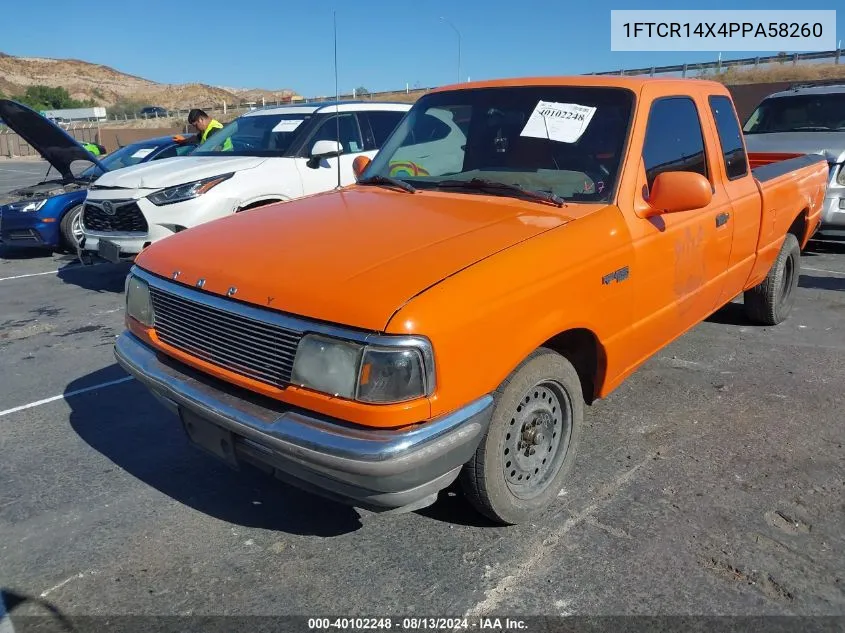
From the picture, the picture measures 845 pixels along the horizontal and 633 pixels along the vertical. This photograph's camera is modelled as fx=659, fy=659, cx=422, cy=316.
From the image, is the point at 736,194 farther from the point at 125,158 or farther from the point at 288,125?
the point at 125,158

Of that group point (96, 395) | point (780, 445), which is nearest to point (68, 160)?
point (96, 395)

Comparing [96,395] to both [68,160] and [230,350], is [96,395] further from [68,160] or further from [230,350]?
[68,160]

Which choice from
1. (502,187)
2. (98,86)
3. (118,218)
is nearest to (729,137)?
(502,187)

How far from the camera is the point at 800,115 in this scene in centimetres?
918

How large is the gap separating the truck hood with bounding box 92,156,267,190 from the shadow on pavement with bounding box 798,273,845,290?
5839 mm

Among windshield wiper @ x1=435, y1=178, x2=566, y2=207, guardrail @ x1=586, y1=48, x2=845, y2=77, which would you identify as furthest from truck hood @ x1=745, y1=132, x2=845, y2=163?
guardrail @ x1=586, y1=48, x2=845, y2=77

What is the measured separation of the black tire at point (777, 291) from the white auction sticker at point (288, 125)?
471 cm

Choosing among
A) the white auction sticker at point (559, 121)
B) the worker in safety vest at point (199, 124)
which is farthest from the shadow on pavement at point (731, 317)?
the worker in safety vest at point (199, 124)

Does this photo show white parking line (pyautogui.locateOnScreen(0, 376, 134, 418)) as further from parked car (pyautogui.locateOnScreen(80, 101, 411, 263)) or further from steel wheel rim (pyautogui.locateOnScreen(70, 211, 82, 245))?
steel wheel rim (pyautogui.locateOnScreen(70, 211, 82, 245))

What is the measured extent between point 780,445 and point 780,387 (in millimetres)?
931

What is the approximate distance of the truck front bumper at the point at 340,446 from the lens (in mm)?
2166

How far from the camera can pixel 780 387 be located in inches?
171

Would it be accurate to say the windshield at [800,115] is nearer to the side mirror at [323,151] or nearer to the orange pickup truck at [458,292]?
the orange pickup truck at [458,292]

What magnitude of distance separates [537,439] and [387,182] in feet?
5.67
